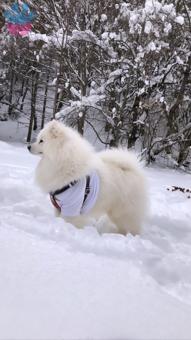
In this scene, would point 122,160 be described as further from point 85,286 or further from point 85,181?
point 85,286

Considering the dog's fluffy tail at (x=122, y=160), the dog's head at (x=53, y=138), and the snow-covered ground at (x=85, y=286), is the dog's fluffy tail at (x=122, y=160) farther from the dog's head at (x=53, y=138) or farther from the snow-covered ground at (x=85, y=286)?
the snow-covered ground at (x=85, y=286)

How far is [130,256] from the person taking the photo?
110 inches

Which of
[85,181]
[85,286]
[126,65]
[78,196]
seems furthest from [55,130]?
[126,65]

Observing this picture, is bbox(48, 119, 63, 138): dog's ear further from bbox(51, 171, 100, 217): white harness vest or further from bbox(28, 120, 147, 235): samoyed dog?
bbox(51, 171, 100, 217): white harness vest

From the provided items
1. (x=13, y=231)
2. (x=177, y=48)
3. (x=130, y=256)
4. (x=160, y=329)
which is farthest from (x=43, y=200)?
(x=177, y=48)

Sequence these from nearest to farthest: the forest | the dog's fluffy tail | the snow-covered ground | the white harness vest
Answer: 1. the snow-covered ground
2. the white harness vest
3. the dog's fluffy tail
4. the forest

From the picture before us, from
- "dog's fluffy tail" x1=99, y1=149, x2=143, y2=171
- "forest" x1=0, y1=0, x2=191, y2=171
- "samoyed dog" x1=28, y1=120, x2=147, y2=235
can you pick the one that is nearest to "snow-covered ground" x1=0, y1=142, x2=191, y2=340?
"samoyed dog" x1=28, y1=120, x2=147, y2=235

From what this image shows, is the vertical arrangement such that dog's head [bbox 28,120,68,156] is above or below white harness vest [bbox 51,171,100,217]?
above

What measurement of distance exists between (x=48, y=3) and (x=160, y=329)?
11884 mm

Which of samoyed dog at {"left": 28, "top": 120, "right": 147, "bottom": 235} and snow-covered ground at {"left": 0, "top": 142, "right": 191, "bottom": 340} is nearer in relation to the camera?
snow-covered ground at {"left": 0, "top": 142, "right": 191, "bottom": 340}

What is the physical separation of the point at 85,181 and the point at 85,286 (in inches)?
77.3

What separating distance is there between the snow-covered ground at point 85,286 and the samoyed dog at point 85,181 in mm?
517

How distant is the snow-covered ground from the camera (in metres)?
1.65

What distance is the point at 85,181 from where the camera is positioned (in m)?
3.91
